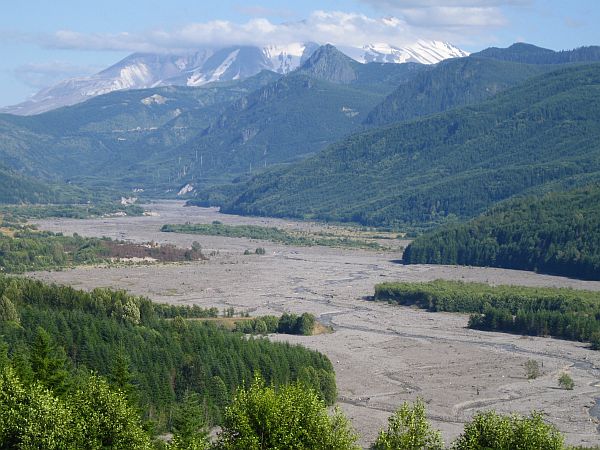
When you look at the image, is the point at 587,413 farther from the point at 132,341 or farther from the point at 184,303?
the point at 184,303

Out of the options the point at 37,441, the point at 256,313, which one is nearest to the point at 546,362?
the point at 256,313

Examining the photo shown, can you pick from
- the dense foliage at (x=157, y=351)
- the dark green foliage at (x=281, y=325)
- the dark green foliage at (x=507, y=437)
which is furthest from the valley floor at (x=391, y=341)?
the dark green foliage at (x=507, y=437)

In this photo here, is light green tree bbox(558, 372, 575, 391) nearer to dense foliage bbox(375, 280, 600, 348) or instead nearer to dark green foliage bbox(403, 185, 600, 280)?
dense foliage bbox(375, 280, 600, 348)

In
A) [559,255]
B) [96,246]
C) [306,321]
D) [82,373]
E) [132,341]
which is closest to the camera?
[82,373]

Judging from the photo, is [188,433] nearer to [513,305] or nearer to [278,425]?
[278,425]

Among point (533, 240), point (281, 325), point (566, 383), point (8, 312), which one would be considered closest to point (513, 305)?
point (281, 325)

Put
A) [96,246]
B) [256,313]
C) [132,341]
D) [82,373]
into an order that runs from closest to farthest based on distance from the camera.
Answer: [82,373], [132,341], [256,313], [96,246]
